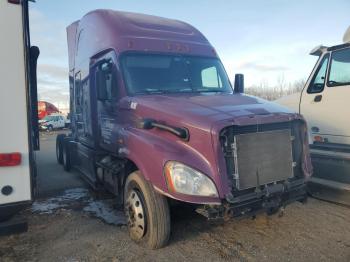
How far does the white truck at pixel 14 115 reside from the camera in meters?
3.52

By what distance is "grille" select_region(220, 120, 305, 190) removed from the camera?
13.6 ft

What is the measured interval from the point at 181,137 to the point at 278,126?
1.29 m

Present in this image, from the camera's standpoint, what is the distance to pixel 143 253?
4477mm

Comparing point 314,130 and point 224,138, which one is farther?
point 314,130

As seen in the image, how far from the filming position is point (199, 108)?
4516 mm

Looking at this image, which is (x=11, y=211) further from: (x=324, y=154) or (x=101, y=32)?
(x=324, y=154)

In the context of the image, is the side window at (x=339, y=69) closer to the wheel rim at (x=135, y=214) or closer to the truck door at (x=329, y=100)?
the truck door at (x=329, y=100)

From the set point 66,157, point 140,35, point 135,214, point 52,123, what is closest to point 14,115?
point 135,214

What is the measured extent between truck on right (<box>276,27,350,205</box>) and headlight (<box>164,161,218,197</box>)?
107 inches

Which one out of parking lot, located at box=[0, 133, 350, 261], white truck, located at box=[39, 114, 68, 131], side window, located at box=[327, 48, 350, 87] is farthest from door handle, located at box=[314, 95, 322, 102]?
white truck, located at box=[39, 114, 68, 131]

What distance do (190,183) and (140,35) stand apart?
310cm

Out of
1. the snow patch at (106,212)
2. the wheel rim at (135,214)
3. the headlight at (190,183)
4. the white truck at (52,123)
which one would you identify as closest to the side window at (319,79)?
the headlight at (190,183)

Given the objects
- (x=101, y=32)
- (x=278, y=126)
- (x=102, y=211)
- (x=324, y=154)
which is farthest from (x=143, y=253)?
(x=101, y=32)

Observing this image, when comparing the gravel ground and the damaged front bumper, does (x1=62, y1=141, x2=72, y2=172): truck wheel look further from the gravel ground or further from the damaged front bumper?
the damaged front bumper
